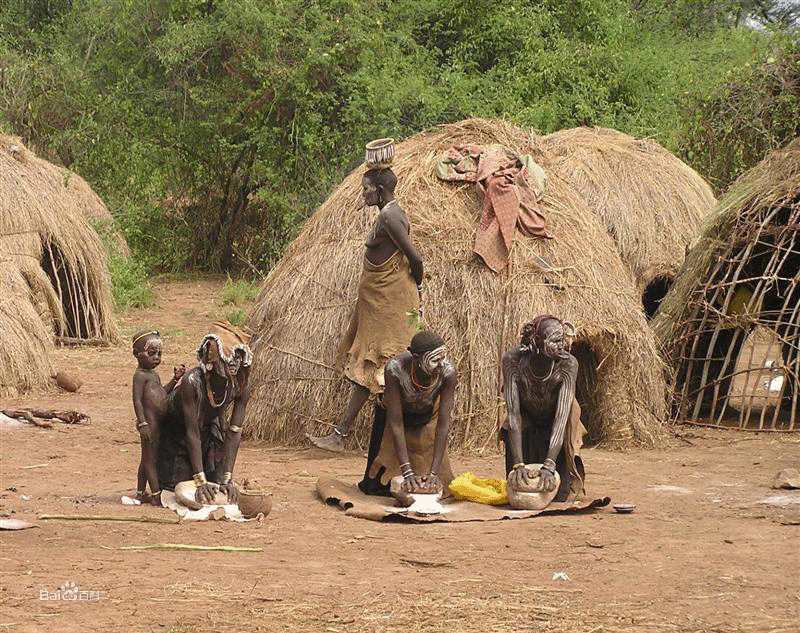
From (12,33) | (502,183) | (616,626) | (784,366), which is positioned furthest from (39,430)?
(12,33)

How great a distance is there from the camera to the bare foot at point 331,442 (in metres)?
9.87

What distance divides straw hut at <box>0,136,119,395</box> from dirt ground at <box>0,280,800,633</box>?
3.31m

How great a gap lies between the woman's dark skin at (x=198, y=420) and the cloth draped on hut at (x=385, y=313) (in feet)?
6.26

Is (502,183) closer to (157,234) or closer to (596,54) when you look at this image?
(596,54)

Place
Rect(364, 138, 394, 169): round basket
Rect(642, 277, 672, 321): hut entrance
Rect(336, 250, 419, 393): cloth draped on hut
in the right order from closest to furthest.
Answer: Rect(364, 138, 394, 169): round basket → Rect(336, 250, 419, 393): cloth draped on hut → Rect(642, 277, 672, 321): hut entrance

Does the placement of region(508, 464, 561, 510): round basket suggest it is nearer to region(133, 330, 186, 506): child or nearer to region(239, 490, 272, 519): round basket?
region(239, 490, 272, 519): round basket

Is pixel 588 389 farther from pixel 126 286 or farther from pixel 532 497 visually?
pixel 126 286

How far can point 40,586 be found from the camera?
613 centimetres

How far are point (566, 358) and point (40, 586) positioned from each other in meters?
3.41

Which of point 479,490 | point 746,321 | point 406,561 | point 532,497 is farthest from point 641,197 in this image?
point 406,561

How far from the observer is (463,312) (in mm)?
10555

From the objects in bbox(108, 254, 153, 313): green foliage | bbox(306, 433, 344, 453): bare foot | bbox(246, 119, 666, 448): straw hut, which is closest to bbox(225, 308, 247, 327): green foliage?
bbox(108, 254, 153, 313): green foliage

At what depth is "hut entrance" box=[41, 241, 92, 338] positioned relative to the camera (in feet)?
52.2

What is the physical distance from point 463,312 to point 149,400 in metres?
3.17
